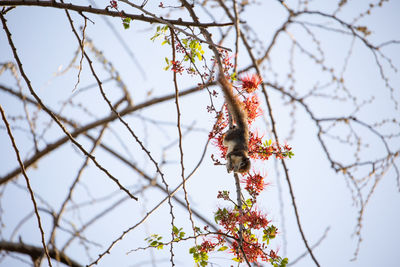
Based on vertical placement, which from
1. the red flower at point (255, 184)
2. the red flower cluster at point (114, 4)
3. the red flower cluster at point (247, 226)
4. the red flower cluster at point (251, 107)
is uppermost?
the red flower cluster at point (114, 4)

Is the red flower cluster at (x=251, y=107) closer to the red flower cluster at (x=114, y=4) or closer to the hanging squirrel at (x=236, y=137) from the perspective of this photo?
the hanging squirrel at (x=236, y=137)

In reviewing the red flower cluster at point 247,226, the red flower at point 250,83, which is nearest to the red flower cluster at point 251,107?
the red flower at point 250,83

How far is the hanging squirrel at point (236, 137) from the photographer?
1260 millimetres

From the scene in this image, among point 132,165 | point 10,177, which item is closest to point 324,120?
point 132,165

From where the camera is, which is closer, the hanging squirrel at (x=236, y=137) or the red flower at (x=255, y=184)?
the hanging squirrel at (x=236, y=137)

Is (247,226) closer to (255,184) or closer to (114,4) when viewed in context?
(255,184)

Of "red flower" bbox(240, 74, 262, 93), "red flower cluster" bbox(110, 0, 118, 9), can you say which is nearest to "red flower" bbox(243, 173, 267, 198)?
"red flower" bbox(240, 74, 262, 93)

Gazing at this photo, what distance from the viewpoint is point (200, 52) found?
1694mm

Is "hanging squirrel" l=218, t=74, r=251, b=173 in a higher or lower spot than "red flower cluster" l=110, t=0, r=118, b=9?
lower

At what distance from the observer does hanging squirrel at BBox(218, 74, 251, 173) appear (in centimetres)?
126

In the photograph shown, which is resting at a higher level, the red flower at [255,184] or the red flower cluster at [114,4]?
the red flower cluster at [114,4]

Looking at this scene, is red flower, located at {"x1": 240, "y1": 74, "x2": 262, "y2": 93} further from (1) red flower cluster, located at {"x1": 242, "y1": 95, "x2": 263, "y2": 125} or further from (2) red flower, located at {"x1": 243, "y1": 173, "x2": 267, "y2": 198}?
(2) red flower, located at {"x1": 243, "y1": 173, "x2": 267, "y2": 198}

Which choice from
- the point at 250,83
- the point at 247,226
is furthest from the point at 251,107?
the point at 247,226

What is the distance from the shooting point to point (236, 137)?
127cm
